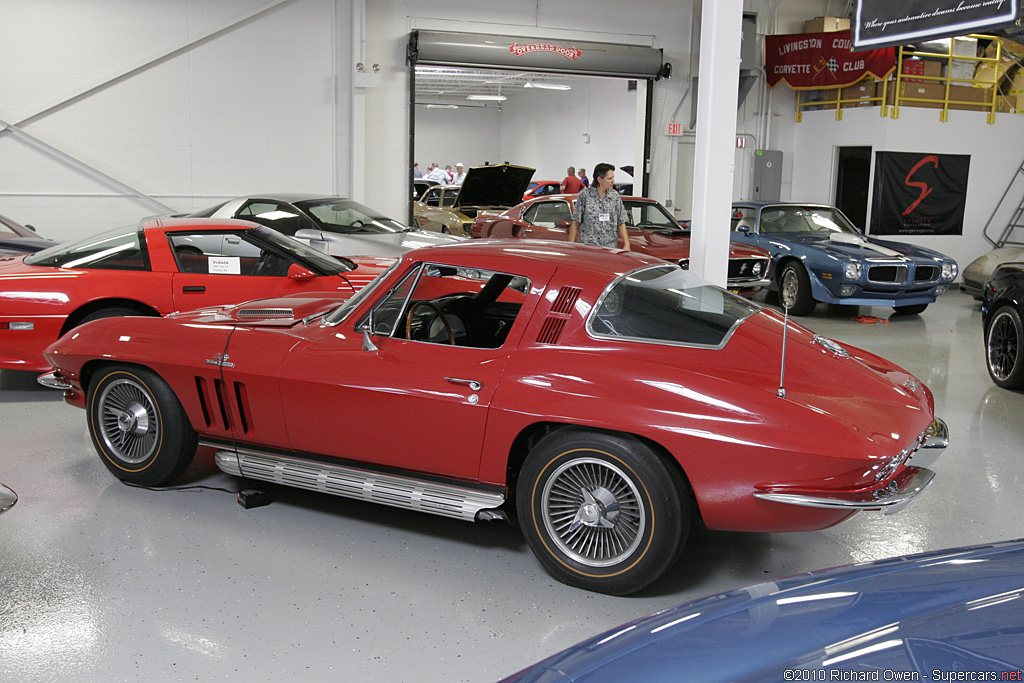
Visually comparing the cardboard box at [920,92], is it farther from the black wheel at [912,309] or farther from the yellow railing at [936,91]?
the black wheel at [912,309]

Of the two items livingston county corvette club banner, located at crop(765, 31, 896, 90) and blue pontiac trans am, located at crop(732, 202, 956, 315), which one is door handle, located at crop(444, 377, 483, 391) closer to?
blue pontiac trans am, located at crop(732, 202, 956, 315)

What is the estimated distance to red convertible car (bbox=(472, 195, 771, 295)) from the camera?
10.1m

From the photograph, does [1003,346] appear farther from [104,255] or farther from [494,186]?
[494,186]

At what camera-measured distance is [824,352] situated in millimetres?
3668

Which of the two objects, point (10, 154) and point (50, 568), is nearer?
point (50, 568)

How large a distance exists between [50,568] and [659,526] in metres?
2.53

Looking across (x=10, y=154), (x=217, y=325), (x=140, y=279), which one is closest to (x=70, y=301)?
(x=140, y=279)

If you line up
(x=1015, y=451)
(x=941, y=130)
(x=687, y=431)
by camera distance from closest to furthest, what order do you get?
1. (x=687, y=431)
2. (x=1015, y=451)
3. (x=941, y=130)

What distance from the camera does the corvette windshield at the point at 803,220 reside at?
11.6 meters

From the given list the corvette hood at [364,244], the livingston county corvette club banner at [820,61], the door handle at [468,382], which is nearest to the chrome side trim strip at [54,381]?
the door handle at [468,382]

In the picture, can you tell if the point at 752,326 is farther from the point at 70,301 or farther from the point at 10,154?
the point at 10,154

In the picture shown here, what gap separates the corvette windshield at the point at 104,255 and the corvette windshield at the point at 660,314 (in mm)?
4119

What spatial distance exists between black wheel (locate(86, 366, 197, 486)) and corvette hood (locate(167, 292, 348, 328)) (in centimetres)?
41

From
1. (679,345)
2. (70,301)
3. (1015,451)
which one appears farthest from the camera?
(70,301)
